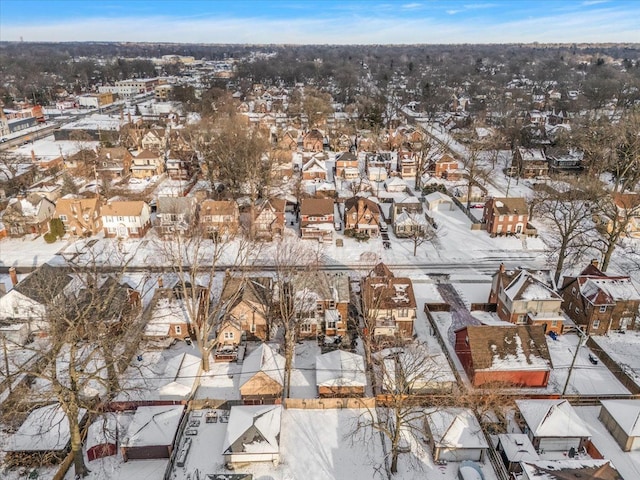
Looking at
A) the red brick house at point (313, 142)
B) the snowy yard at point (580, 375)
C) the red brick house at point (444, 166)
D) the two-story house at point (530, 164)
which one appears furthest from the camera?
the red brick house at point (313, 142)

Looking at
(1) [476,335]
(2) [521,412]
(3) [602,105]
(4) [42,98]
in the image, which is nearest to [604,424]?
(2) [521,412]

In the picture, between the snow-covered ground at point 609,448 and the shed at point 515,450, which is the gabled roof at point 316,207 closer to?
the snow-covered ground at point 609,448

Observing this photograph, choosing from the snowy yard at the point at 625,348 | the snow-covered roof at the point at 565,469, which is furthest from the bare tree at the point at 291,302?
the snowy yard at the point at 625,348

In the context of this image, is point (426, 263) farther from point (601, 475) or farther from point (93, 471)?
point (93, 471)

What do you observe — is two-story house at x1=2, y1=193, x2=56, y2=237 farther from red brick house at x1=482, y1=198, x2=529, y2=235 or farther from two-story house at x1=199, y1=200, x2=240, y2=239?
red brick house at x1=482, y1=198, x2=529, y2=235

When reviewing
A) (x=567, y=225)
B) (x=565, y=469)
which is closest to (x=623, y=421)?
(x=565, y=469)

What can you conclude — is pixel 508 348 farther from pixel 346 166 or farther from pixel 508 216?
pixel 346 166

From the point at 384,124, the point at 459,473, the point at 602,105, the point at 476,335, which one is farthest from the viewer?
the point at 602,105
